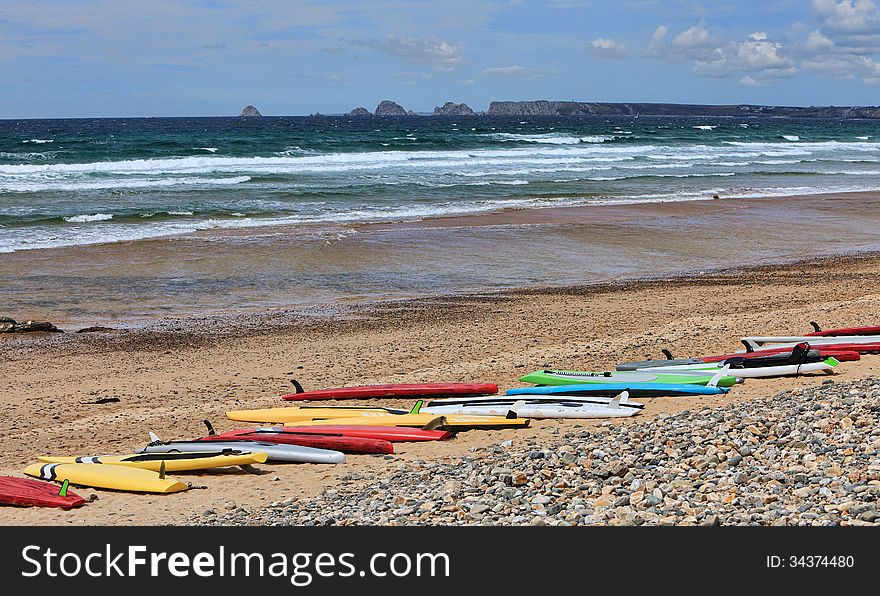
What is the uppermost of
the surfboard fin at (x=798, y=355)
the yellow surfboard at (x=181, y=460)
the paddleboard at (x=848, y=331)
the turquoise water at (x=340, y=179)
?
the turquoise water at (x=340, y=179)

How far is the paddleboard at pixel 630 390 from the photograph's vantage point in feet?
30.3

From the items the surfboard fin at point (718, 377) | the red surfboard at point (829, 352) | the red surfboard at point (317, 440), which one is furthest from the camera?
the red surfboard at point (829, 352)

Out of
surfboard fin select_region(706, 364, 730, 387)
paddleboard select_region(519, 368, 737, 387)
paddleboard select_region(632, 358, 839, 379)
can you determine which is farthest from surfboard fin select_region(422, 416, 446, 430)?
paddleboard select_region(632, 358, 839, 379)

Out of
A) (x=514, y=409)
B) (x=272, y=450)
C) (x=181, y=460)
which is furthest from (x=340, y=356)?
(x=181, y=460)

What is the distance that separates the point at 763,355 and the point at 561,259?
9.28 meters

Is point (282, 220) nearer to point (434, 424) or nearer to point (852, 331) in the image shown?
point (852, 331)

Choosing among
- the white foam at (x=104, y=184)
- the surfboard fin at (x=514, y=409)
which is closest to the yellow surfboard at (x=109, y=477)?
the surfboard fin at (x=514, y=409)

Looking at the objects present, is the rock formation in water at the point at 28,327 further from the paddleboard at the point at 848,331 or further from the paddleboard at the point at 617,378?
the paddleboard at the point at 848,331

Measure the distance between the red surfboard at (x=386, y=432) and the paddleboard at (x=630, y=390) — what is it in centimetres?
135

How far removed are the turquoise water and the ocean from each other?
14cm

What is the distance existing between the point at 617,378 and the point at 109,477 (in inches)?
190

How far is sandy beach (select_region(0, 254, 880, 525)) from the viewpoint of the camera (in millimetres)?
7836

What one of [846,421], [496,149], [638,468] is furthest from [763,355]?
[496,149]
